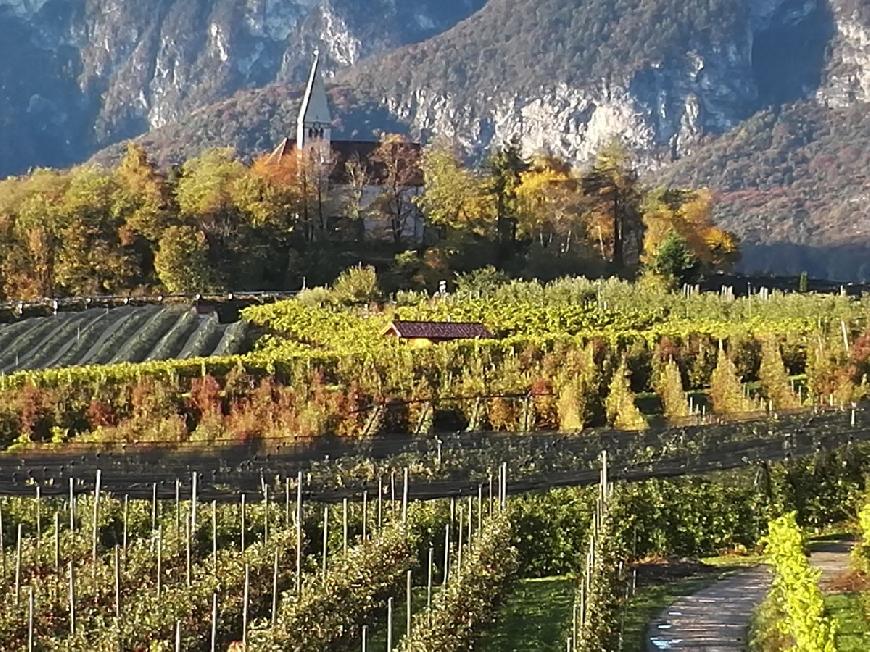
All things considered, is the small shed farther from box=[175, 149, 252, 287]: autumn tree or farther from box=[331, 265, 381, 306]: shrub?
box=[175, 149, 252, 287]: autumn tree

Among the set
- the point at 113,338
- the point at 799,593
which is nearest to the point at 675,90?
the point at 113,338

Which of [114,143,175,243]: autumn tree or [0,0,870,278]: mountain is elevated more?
[0,0,870,278]: mountain

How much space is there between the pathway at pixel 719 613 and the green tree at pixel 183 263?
3310 centimetres

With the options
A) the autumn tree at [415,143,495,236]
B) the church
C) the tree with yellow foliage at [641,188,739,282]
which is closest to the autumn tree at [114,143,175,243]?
the church

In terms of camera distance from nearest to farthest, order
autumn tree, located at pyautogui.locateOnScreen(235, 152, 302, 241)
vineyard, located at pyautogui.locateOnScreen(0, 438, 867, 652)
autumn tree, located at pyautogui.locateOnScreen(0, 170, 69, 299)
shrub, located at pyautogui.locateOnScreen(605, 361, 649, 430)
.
Result: 1. vineyard, located at pyautogui.locateOnScreen(0, 438, 867, 652)
2. shrub, located at pyautogui.locateOnScreen(605, 361, 649, 430)
3. autumn tree, located at pyautogui.locateOnScreen(0, 170, 69, 299)
4. autumn tree, located at pyautogui.locateOnScreen(235, 152, 302, 241)

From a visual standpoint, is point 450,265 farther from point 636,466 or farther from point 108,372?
point 636,466

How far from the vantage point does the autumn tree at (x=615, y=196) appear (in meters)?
55.6

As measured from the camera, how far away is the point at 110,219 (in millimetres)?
51031

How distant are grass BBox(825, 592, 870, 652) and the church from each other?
41.4m

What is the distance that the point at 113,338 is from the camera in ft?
119

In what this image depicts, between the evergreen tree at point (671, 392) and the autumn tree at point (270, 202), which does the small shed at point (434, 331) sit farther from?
the autumn tree at point (270, 202)

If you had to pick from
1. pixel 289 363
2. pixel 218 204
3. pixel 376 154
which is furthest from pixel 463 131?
pixel 289 363

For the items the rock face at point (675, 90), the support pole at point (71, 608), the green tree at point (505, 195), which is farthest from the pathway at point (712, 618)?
the rock face at point (675, 90)

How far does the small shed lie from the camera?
31.9 metres
